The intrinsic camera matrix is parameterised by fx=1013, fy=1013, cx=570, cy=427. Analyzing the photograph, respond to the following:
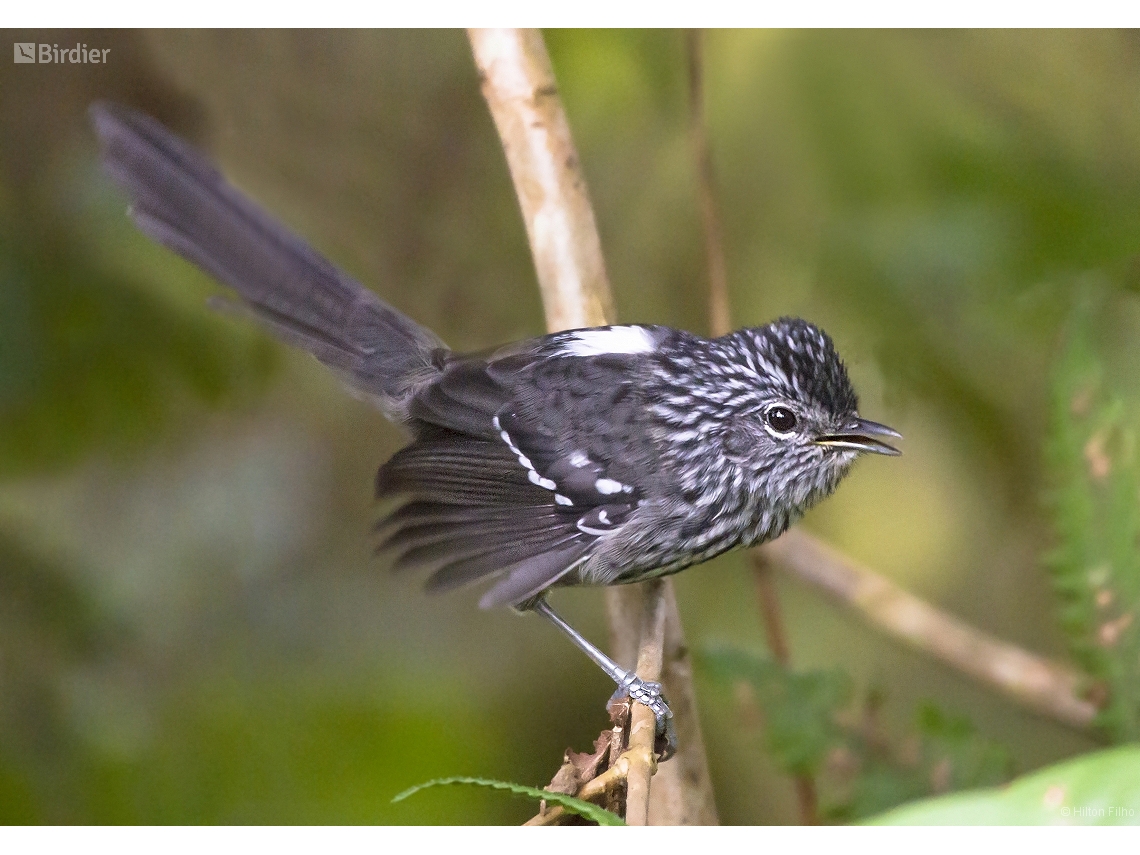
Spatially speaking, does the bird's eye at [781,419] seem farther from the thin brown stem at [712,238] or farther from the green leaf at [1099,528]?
the green leaf at [1099,528]

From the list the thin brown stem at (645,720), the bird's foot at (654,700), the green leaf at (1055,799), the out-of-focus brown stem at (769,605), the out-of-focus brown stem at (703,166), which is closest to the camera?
the green leaf at (1055,799)

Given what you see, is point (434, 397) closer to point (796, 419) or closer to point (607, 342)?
point (607, 342)

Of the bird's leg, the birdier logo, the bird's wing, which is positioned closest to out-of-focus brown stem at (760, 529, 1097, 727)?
the bird's leg

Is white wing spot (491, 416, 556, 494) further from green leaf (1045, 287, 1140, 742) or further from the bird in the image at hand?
green leaf (1045, 287, 1140, 742)

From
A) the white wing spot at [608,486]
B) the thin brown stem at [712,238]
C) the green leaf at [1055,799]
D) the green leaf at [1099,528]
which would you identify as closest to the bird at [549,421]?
the white wing spot at [608,486]

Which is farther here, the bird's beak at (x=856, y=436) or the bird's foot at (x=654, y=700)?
the bird's foot at (x=654, y=700)

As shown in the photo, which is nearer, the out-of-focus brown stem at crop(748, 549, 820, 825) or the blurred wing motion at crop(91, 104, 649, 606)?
the blurred wing motion at crop(91, 104, 649, 606)

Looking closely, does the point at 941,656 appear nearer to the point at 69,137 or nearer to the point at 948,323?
the point at 948,323
